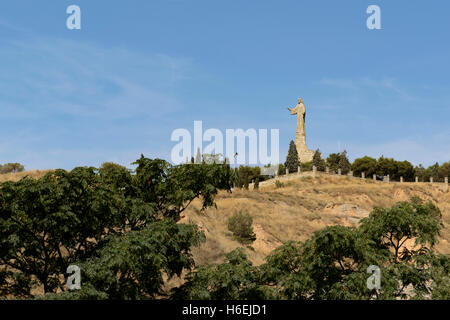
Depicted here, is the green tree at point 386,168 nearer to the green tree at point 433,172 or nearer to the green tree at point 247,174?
the green tree at point 433,172

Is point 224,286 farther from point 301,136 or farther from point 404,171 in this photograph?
point 404,171

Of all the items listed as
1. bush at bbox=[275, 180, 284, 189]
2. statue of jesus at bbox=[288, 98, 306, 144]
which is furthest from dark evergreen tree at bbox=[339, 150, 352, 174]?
bush at bbox=[275, 180, 284, 189]

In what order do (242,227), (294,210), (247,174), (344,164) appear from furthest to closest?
1. (344,164)
2. (247,174)
3. (294,210)
4. (242,227)

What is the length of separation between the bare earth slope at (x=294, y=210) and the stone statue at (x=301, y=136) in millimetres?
21775

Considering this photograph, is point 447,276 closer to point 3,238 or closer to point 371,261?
point 371,261

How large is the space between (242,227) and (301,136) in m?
74.4

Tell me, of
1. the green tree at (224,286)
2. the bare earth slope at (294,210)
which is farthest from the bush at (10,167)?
the green tree at (224,286)

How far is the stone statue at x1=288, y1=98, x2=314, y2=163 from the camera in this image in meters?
118

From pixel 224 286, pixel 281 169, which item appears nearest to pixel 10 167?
pixel 281 169

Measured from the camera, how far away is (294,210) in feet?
205

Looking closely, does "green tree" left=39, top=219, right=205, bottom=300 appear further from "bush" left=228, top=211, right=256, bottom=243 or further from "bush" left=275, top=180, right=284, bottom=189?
"bush" left=275, top=180, right=284, bottom=189
